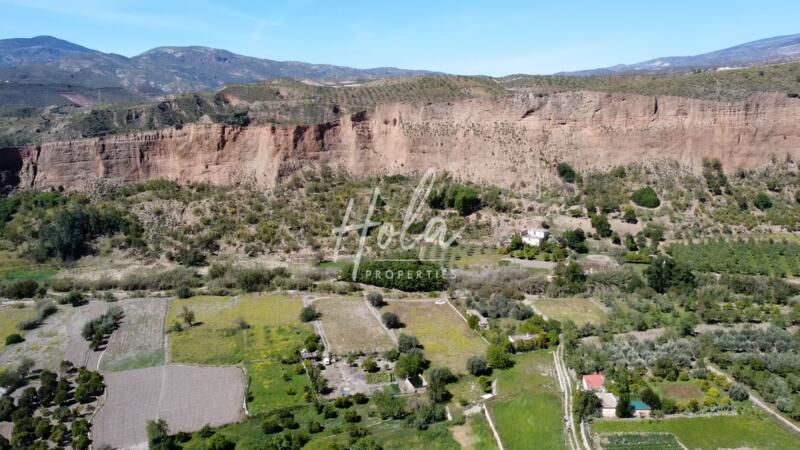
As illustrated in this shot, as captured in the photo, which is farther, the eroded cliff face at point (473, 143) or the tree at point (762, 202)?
the eroded cliff face at point (473, 143)

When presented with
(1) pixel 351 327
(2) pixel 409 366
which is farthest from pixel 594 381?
(1) pixel 351 327

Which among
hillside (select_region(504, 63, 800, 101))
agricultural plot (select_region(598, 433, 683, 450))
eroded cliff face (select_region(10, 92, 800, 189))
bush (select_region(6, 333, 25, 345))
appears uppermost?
hillside (select_region(504, 63, 800, 101))

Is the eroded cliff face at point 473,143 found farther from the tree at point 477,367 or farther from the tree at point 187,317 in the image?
the tree at point 477,367

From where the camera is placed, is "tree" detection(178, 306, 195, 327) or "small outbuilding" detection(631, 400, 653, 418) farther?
"tree" detection(178, 306, 195, 327)

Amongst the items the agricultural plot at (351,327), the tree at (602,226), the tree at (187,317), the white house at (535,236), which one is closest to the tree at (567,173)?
the tree at (602,226)

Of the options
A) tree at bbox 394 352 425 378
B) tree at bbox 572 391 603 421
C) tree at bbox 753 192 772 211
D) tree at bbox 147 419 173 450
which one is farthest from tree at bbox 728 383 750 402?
tree at bbox 753 192 772 211

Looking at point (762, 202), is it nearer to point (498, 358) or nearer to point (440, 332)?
point (440, 332)

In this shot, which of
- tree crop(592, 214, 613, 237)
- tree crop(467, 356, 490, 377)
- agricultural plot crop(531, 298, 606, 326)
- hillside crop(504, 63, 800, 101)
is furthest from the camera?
hillside crop(504, 63, 800, 101)

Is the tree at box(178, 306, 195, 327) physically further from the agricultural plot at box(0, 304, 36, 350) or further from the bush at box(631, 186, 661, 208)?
the bush at box(631, 186, 661, 208)
